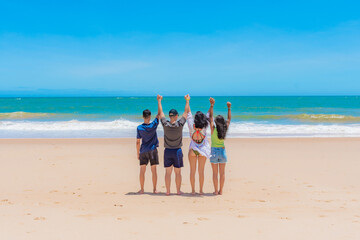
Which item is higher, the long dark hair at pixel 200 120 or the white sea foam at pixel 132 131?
the long dark hair at pixel 200 120

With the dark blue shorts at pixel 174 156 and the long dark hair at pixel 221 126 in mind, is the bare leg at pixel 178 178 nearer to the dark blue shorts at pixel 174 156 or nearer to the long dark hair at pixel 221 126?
the dark blue shorts at pixel 174 156

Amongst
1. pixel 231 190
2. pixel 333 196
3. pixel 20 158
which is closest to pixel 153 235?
pixel 231 190

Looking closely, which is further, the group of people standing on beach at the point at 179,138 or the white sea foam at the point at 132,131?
the white sea foam at the point at 132,131

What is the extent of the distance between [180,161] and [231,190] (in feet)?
4.71

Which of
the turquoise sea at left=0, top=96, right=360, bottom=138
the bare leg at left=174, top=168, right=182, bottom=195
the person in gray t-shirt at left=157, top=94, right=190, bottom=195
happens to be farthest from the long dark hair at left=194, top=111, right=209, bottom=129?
the turquoise sea at left=0, top=96, right=360, bottom=138

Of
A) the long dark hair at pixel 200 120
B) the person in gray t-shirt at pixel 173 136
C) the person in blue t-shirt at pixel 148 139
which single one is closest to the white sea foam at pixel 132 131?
the person in blue t-shirt at pixel 148 139

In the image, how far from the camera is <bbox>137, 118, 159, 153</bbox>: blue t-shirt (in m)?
5.66

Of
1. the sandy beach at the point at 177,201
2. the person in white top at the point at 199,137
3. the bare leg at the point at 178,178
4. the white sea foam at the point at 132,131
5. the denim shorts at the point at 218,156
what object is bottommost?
the white sea foam at the point at 132,131

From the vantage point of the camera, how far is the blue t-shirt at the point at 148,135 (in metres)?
5.66

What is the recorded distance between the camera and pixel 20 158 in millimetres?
9836

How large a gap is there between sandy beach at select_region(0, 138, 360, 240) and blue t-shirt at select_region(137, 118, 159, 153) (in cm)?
92

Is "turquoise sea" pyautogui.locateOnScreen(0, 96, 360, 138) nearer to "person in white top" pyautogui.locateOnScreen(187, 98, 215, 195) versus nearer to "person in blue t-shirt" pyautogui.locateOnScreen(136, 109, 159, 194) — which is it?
"person in blue t-shirt" pyautogui.locateOnScreen(136, 109, 159, 194)

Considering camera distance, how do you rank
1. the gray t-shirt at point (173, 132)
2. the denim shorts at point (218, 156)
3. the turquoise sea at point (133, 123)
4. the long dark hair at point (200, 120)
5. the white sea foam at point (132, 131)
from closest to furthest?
the gray t-shirt at point (173, 132), the long dark hair at point (200, 120), the denim shorts at point (218, 156), the white sea foam at point (132, 131), the turquoise sea at point (133, 123)

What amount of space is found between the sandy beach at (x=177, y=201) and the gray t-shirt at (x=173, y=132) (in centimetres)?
99
